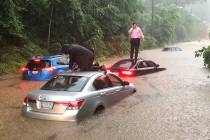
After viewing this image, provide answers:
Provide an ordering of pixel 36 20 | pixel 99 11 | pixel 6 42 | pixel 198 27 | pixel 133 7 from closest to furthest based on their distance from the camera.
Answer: pixel 6 42
pixel 36 20
pixel 99 11
pixel 133 7
pixel 198 27

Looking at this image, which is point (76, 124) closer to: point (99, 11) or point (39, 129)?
point (39, 129)

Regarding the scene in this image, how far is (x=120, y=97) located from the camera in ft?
39.0

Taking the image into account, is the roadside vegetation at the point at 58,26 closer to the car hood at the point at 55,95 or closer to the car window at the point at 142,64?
the car window at the point at 142,64

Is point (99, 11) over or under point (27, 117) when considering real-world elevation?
over

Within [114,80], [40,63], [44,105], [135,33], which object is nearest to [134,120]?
[114,80]

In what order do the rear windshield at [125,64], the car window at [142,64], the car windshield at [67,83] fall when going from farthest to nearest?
the car window at [142,64] → the rear windshield at [125,64] → the car windshield at [67,83]

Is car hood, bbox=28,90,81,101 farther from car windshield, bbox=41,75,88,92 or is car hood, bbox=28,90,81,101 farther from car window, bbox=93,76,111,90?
car window, bbox=93,76,111,90

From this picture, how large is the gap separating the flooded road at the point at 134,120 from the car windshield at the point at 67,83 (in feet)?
2.84

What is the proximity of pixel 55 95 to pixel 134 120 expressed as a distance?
2.50 metres


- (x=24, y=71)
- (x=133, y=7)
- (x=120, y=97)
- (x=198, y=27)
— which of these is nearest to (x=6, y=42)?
(x=24, y=71)

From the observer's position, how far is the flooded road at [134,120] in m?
9.34

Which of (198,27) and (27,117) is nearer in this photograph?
(27,117)

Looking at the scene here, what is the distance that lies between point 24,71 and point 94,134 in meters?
8.37

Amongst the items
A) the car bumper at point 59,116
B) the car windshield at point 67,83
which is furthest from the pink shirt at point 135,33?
the car bumper at point 59,116
